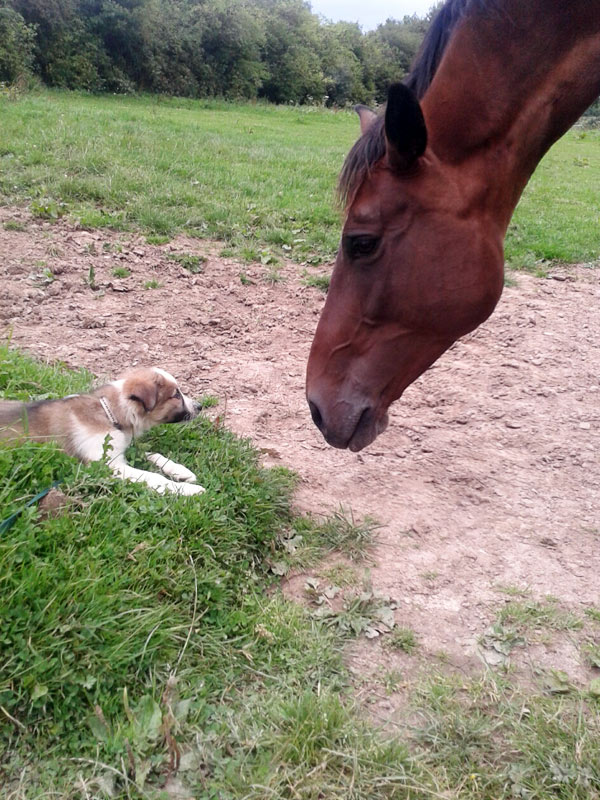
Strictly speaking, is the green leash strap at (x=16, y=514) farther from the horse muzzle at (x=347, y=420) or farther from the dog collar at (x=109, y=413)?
the horse muzzle at (x=347, y=420)

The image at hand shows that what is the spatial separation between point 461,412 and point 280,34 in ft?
117

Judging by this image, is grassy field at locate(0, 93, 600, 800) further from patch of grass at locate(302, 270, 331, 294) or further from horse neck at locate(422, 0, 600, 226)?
patch of grass at locate(302, 270, 331, 294)

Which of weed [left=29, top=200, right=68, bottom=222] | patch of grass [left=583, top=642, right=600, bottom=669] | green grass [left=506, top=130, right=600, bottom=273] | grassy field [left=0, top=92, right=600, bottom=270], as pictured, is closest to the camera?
patch of grass [left=583, top=642, right=600, bottom=669]

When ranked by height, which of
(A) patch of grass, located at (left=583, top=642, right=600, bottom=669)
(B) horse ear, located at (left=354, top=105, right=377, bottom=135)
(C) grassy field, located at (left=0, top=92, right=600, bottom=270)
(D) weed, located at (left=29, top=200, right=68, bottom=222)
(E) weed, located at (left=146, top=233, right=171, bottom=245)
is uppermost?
(B) horse ear, located at (left=354, top=105, right=377, bottom=135)

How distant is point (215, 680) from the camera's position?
2125mm

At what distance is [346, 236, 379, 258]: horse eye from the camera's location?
2.07 m

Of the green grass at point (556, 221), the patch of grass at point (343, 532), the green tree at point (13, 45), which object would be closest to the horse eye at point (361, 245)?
the patch of grass at point (343, 532)

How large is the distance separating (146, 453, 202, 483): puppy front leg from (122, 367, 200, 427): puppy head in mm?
218

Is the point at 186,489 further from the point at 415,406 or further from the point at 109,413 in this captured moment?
the point at 415,406

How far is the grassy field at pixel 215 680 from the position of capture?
183 cm

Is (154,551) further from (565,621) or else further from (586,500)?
(586,500)

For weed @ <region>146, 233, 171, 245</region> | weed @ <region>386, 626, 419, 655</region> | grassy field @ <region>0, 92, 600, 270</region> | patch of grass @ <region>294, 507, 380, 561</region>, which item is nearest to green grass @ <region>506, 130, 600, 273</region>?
grassy field @ <region>0, 92, 600, 270</region>

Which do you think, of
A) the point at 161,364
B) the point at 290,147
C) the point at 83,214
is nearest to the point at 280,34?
the point at 290,147

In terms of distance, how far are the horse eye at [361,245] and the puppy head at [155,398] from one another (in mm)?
1529
